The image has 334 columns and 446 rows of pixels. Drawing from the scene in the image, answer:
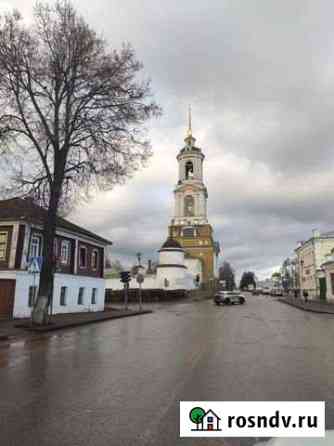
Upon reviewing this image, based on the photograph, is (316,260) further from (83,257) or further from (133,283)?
(83,257)

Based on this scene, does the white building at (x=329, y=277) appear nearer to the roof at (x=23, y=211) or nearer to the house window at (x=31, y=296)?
the roof at (x=23, y=211)

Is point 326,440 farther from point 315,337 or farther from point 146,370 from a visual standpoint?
point 315,337

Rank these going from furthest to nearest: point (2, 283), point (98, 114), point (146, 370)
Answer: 1. point (2, 283)
2. point (98, 114)
3. point (146, 370)

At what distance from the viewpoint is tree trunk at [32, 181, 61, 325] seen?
1774 centimetres

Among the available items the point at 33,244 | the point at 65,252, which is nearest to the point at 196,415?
the point at 33,244

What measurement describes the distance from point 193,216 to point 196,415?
313 ft

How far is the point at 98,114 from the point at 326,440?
58.9 feet

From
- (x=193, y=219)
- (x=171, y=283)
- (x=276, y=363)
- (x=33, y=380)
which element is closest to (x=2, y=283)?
(x=33, y=380)

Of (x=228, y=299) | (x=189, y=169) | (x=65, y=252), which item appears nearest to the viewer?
(x=65, y=252)

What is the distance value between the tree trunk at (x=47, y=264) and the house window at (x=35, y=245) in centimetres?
696

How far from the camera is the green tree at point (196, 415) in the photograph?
4.43 m

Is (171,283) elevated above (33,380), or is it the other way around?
(171,283)

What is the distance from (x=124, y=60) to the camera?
1939cm

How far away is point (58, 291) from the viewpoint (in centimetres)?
2662
